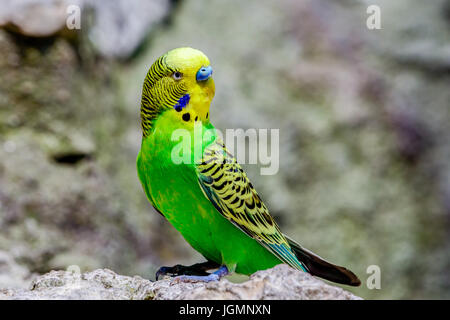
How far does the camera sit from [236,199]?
286 cm

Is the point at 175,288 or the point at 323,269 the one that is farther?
the point at 323,269

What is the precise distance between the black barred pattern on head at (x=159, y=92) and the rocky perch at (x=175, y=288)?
889 millimetres

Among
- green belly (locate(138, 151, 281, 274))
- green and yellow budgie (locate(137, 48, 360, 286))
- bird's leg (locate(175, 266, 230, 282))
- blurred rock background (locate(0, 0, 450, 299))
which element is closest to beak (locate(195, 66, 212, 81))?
green and yellow budgie (locate(137, 48, 360, 286))

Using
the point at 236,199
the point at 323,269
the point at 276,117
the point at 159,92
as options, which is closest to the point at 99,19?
the point at 276,117

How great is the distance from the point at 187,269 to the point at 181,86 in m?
1.19

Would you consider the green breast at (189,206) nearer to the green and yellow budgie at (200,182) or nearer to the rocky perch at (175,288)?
the green and yellow budgie at (200,182)

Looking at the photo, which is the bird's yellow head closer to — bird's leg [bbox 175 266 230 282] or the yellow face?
the yellow face

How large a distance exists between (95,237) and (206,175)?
3.25 m

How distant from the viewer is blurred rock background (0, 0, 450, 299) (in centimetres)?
562

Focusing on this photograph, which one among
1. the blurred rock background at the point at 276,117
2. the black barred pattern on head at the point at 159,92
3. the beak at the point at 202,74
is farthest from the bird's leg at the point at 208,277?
the blurred rock background at the point at 276,117

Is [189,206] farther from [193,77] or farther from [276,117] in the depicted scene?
[276,117]

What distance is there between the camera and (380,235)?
722 cm

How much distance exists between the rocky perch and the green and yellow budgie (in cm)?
24
